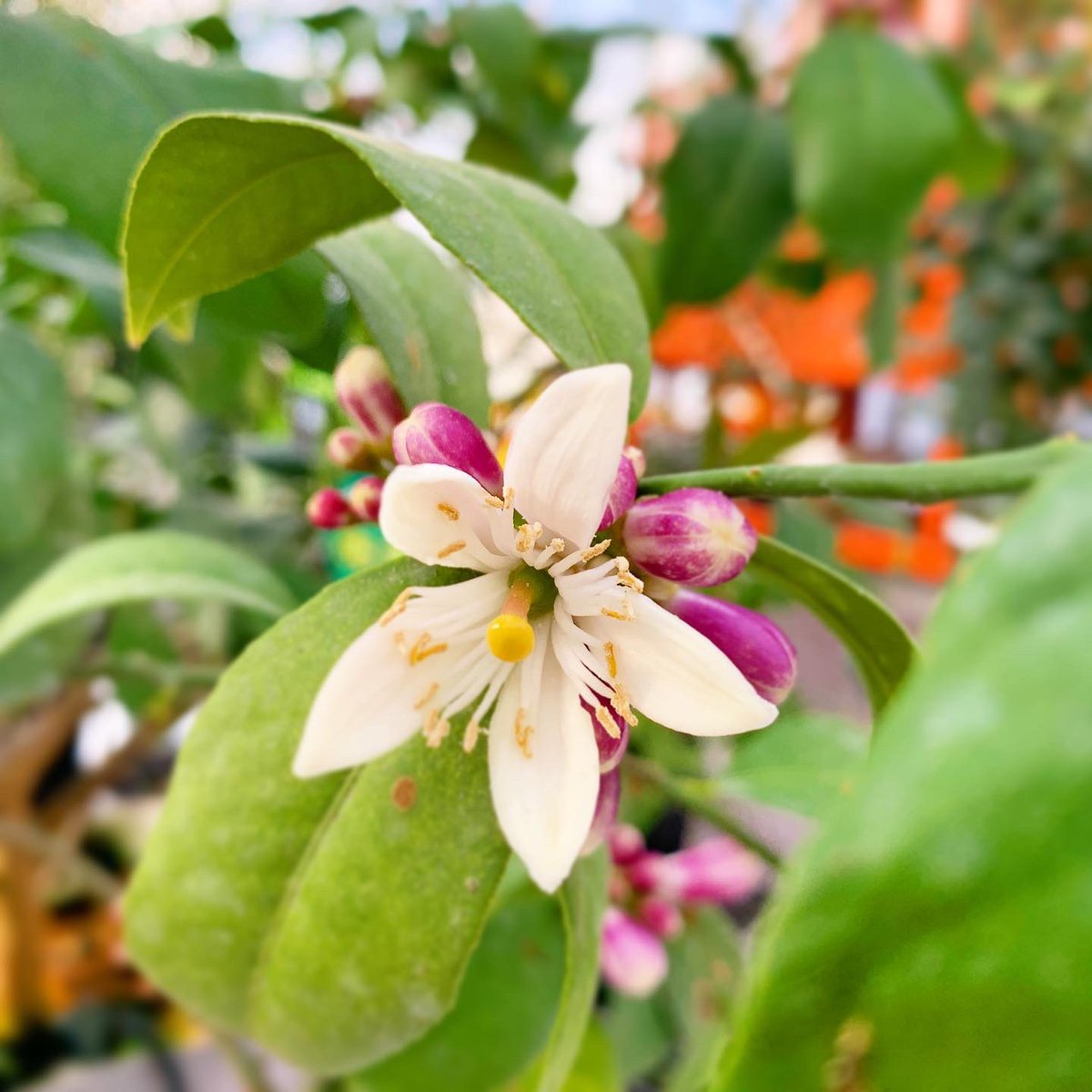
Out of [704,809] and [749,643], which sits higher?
[749,643]

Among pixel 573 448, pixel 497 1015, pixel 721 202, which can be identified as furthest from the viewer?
pixel 721 202

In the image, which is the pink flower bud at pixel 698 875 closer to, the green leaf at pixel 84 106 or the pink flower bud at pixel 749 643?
the pink flower bud at pixel 749 643

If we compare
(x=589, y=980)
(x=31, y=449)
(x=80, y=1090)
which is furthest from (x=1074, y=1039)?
(x=80, y=1090)

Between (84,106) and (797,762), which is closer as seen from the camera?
(84,106)

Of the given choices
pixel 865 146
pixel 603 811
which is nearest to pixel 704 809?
pixel 603 811

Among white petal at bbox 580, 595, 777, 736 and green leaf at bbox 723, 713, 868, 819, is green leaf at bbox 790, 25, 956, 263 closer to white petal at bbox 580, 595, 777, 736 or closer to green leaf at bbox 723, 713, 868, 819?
green leaf at bbox 723, 713, 868, 819

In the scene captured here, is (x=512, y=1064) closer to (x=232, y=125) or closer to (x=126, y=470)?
(x=232, y=125)

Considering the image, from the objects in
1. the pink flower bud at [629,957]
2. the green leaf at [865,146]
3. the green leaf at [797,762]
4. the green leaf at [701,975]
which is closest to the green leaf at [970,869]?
the green leaf at [797,762]

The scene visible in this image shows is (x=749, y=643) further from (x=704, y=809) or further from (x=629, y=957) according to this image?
(x=629, y=957)
